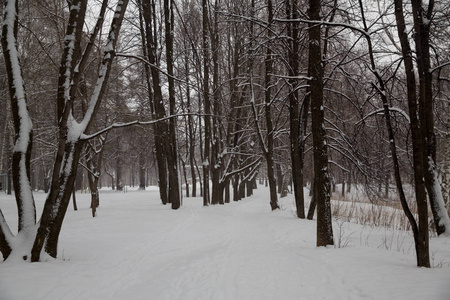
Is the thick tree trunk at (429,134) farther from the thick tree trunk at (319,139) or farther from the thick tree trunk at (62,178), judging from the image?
the thick tree trunk at (62,178)

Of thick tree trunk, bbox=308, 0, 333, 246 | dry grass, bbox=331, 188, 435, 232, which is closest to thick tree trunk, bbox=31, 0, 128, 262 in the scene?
thick tree trunk, bbox=308, 0, 333, 246

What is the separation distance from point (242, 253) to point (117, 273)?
7.75 ft

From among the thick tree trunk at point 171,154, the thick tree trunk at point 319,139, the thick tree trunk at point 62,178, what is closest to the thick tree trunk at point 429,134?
the thick tree trunk at point 319,139

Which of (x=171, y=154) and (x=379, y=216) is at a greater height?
(x=171, y=154)

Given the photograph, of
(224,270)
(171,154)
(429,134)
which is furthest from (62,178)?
(171,154)

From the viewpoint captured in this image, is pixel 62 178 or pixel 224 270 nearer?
pixel 224 270

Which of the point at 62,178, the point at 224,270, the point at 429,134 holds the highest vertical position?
the point at 429,134

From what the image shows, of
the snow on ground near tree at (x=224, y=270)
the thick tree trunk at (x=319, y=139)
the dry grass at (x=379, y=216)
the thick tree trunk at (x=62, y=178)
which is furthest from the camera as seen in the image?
the dry grass at (x=379, y=216)

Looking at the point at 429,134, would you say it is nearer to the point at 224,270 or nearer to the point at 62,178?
the point at 224,270

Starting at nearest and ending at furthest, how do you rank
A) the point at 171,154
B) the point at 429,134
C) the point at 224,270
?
1. the point at 224,270
2. the point at 429,134
3. the point at 171,154

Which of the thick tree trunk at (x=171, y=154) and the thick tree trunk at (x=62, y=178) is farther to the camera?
the thick tree trunk at (x=171, y=154)

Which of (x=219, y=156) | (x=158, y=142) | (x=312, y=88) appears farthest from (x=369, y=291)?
(x=158, y=142)

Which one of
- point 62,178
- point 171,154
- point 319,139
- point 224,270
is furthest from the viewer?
point 171,154

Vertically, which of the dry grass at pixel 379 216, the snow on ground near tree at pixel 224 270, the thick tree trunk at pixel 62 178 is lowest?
the dry grass at pixel 379 216
